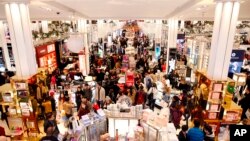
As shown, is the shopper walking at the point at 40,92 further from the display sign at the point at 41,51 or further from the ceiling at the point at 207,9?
the ceiling at the point at 207,9

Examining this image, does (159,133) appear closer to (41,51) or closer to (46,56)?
(41,51)

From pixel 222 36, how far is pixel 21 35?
549 centimetres

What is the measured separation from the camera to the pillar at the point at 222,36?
18.3 feet

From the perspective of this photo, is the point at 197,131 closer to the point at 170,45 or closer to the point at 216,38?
the point at 216,38

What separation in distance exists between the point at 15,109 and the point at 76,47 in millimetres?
2856

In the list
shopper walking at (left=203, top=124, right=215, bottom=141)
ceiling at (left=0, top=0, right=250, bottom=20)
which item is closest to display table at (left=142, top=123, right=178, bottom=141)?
shopper walking at (left=203, top=124, right=215, bottom=141)

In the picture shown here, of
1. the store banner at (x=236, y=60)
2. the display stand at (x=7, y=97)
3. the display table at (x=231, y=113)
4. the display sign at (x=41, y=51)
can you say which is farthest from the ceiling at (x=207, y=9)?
the display sign at (x=41, y=51)

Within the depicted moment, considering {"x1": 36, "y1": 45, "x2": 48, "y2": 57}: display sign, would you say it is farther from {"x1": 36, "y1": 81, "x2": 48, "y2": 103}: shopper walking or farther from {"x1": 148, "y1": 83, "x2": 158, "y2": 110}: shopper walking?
{"x1": 148, "y1": 83, "x2": 158, "y2": 110}: shopper walking

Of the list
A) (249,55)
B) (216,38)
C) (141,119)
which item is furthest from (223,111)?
(249,55)

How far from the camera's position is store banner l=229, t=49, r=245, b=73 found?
31.9 ft

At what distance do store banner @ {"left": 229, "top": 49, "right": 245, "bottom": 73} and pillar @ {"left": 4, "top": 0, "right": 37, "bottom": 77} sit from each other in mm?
8298

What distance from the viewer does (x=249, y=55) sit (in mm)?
15086

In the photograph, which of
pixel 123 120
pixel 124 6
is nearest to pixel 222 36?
pixel 123 120

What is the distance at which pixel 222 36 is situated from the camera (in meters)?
Result: 5.79
